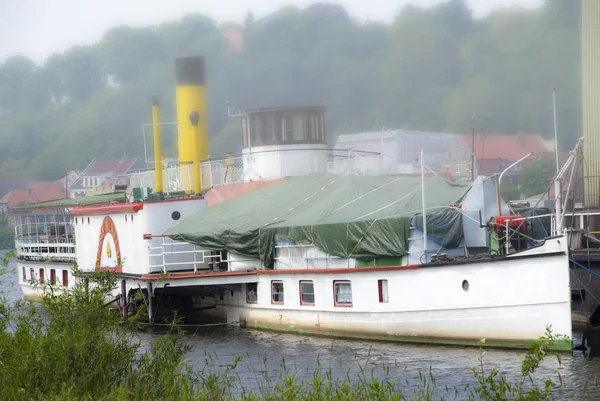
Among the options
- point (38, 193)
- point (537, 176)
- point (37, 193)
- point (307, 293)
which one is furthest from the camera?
point (37, 193)

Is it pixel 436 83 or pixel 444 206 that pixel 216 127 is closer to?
pixel 436 83

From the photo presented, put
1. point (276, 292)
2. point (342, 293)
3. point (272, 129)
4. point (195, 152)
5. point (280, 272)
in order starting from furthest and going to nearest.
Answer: point (195, 152)
point (272, 129)
point (276, 292)
point (280, 272)
point (342, 293)

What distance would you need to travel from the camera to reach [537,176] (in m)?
56.8

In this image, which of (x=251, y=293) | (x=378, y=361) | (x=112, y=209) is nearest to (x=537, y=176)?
(x=112, y=209)

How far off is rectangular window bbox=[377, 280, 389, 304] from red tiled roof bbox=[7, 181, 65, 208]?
78.7 m

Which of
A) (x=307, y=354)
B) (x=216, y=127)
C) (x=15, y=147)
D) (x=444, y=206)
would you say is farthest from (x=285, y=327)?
(x=15, y=147)

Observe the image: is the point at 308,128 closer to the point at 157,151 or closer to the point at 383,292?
the point at 157,151

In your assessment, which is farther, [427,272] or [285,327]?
[285,327]

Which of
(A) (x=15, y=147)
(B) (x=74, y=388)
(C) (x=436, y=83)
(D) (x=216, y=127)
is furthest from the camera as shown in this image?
(A) (x=15, y=147)

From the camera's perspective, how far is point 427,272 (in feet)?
74.4

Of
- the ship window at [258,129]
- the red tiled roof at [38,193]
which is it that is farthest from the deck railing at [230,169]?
the red tiled roof at [38,193]

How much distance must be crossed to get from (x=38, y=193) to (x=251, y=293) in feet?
256

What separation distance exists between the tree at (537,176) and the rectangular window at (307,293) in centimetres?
3100

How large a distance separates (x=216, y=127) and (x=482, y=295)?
4802 cm
